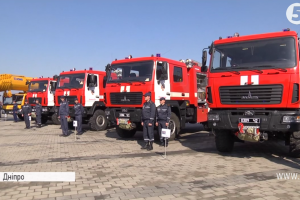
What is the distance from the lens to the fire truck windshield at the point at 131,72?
930 cm

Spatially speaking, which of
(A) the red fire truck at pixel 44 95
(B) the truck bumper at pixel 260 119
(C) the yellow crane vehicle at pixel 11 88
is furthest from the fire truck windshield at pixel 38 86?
(B) the truck bumper at pixel 260 119

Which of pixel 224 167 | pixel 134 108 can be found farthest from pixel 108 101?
pixel 224 167

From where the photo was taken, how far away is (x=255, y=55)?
269 inches

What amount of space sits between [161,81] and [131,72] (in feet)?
3.73

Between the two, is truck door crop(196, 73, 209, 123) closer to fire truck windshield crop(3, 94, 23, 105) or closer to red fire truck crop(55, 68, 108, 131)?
red fire truck crop(55, 68, 108, 131)

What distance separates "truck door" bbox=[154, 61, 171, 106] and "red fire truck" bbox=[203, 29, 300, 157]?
79.7 inches

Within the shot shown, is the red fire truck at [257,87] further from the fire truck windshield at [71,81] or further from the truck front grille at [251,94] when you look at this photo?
the fire truck windshield at [71,81]

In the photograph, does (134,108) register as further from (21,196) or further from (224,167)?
(21,196)

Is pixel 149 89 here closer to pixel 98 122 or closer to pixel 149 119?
pixel 149 119

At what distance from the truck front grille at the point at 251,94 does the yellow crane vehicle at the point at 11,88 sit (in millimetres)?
18739

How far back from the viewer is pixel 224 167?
6.18 metres

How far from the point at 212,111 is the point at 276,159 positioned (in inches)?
78.7

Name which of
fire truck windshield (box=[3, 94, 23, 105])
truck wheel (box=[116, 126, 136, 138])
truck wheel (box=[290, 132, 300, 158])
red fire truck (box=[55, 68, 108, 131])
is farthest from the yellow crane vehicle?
truck wheel (box=[290, 132, 300, 158])

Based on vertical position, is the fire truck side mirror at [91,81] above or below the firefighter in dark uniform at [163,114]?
above
